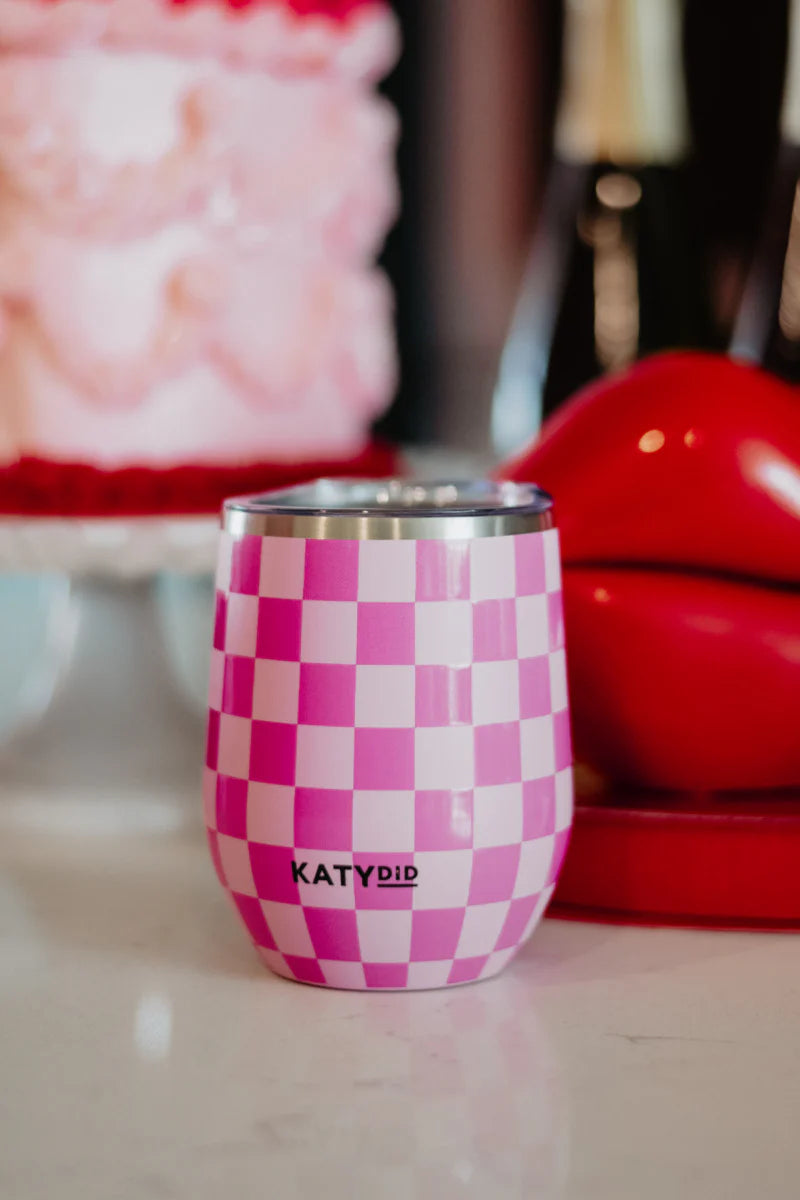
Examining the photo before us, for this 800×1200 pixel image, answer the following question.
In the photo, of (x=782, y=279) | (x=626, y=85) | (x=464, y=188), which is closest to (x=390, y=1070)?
(x=782, y=279)

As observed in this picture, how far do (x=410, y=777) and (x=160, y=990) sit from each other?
120 mm

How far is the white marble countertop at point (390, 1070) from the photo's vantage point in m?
0.36

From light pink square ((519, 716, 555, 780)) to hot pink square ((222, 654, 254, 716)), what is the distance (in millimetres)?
88

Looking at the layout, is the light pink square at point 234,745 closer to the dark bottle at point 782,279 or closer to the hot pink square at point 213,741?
the hot pink square at point 213,741

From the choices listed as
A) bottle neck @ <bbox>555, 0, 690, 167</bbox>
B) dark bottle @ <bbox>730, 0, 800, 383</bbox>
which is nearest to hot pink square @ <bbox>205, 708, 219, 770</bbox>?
dark bottle @ <bbox>730, 0, 800, 383</bbox>

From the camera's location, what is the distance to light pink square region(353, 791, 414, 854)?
44cm

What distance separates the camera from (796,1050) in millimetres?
428

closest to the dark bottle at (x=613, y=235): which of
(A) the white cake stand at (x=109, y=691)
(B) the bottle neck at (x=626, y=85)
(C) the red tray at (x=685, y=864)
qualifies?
(B) the bottle neck at (x=626, y=85)

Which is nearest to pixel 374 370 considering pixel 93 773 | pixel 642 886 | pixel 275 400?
pixel 275 400

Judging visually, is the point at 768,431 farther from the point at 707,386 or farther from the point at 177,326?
the point at 177,326

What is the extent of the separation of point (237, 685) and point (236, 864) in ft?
0.19

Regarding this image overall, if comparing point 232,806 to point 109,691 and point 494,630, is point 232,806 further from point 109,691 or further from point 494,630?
point 109,691

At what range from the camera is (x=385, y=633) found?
442 mm

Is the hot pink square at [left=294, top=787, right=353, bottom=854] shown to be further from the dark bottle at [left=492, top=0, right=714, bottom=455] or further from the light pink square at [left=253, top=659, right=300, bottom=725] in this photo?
the dark bottle at [left=492, top=0, right=714, bottom=455]
